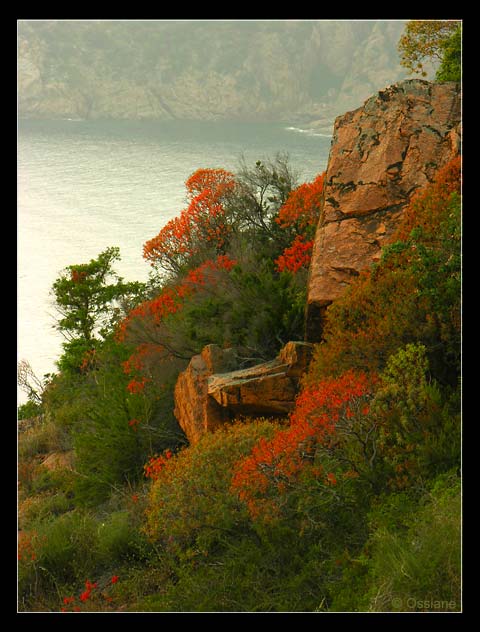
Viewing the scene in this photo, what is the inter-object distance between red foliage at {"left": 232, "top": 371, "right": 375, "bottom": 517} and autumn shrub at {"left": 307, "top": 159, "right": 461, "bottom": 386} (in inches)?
28.3

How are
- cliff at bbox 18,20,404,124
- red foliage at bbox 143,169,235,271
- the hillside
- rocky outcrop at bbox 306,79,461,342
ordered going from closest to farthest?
the hillside < rocky outcrop at bbox 306,79,461,342 < cliff at bbox 18,20,404,124 < red foliage at bbox 143,169,235,271

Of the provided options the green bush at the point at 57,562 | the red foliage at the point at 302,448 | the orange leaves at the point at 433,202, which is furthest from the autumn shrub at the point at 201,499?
the orange leaves at the point at 433,202

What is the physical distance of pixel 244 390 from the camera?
12664 millimetres

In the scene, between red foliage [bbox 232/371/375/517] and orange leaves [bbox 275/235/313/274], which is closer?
red foliage [bbox 232/371/375/517]

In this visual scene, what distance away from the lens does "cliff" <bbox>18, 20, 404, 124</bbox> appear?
1661 centimetres

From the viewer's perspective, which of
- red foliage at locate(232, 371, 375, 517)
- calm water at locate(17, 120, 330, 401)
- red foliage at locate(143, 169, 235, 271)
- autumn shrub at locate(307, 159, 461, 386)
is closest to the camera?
red foliage at locate(232, 371, 375, 517)

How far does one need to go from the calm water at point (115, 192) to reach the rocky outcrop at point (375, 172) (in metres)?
9.22

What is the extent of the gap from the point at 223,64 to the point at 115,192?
8.57 meters

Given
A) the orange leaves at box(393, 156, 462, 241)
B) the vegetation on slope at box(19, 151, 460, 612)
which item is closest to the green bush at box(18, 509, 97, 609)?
the vegetation on slope at box(19, 151, 460, 612)

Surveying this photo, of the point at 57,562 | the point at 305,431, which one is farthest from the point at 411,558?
the point at 57,562

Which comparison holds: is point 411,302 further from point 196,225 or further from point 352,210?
point 196,225

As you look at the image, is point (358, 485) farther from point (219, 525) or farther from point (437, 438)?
point (219, 525)

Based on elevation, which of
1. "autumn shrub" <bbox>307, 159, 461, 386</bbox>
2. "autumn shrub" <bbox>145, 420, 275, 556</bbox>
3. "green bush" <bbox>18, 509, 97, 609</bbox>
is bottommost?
"green bush" <bbox>18, 509, 97, 609</bbox>

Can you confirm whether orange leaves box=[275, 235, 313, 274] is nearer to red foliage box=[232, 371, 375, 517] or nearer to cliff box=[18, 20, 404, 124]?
cliff box=[18, 20, 404, 124]
